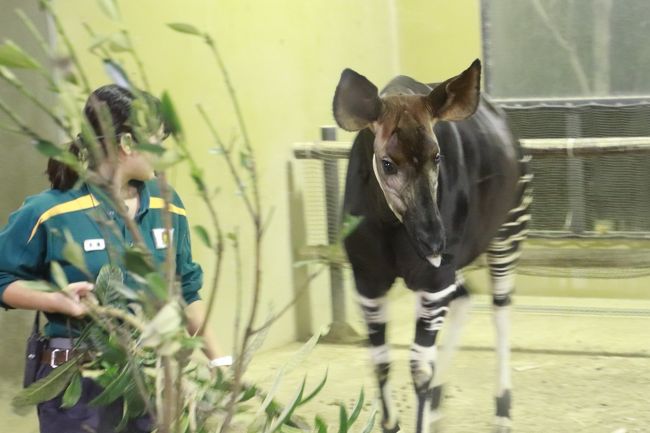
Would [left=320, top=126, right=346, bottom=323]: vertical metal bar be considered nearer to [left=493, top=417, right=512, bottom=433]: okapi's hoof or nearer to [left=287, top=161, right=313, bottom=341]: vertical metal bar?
[left=287, top=161, right=313, bottom=341]: vertical metal bar

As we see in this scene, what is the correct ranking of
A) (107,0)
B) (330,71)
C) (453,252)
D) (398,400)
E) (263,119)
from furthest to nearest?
(330,71) < (263,119) < (398,400) < (453,252) < (107,0)

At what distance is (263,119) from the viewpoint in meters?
4.30

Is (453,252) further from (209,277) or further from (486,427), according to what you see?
(209,277)

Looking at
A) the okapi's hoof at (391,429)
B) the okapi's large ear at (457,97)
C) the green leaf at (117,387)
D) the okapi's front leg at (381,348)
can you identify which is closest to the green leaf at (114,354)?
the green leaf at (117,387)

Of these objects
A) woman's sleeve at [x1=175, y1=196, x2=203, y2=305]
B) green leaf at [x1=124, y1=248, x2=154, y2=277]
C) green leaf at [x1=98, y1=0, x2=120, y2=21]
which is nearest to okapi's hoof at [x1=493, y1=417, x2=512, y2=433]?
woman's sleeve at [x1=175, y1=196, x2=203, y2=305]

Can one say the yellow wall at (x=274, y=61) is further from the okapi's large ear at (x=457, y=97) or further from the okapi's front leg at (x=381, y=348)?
the okapi's large ear at (x=457, y=97)

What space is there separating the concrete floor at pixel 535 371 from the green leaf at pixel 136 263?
214 centimetres

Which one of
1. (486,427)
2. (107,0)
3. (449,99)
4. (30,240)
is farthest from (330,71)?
(107,0)

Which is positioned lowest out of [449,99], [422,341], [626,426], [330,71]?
[626,426]

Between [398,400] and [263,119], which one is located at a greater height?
[263,119]

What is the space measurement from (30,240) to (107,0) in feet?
3.93

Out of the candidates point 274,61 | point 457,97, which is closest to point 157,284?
point 457,97

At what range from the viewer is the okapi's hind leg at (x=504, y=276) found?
311 cm

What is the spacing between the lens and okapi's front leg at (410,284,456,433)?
2559 millimetres
